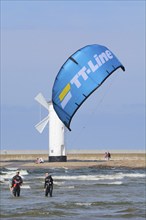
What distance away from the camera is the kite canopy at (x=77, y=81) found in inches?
945

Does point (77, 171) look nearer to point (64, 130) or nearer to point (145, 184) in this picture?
point (64, 130)

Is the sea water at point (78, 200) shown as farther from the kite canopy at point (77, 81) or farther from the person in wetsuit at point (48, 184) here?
the kite canopy at point (77, 81)

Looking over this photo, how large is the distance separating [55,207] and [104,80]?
27.8ft

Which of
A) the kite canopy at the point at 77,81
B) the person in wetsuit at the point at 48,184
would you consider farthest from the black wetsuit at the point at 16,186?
the kite canopy at the point at 77,81

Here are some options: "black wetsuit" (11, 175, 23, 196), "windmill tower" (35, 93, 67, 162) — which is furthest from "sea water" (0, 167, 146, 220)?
"windmill tower" (35, 93, 67, 162)

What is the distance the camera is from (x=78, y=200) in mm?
34156

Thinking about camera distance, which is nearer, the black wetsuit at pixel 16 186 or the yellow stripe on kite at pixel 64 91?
the yellow stripe on kite at pixel 64 91

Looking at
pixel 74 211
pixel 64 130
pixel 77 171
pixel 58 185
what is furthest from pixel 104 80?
pixel 64 130

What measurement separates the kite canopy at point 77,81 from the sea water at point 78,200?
4.79 meters

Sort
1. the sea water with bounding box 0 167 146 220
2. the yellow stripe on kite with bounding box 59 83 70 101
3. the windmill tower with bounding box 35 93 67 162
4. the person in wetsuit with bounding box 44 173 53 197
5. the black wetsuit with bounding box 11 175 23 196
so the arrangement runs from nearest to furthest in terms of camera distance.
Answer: the yellow stripe on kite with bounding box 59 83 70 101, the sea water with bounding box 0 167 146 220, the person in wetsuit with bounding box 44 173 53 197, the black wetsuit with bounding box 11 175 23 196, the windmill tower with bounding box 35 93 67 162

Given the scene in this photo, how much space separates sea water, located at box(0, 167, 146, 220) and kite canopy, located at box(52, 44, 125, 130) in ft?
15.7

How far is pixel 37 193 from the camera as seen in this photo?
1506 inches

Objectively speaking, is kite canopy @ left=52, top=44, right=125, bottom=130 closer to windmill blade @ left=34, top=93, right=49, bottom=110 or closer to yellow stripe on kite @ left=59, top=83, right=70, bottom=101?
yellow stripe on kite @ left=59, top=83, right=70, bottom=101

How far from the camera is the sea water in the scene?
28516mm
